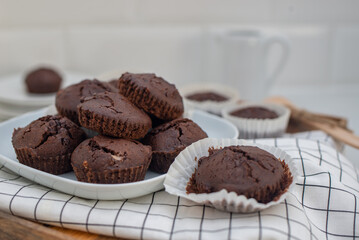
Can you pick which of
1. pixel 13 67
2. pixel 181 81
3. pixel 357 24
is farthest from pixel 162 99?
pixel 357 24

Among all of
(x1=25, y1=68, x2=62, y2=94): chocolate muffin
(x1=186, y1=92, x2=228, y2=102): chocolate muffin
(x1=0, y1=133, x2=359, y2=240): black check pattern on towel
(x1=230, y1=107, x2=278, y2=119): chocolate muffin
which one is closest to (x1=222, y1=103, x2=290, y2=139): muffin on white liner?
(x1=230, y1=107, x2=278, y2=119): chocolate muffin

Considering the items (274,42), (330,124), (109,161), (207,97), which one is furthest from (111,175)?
(274,42)

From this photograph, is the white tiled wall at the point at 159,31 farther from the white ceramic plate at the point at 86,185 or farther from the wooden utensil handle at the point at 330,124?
the white ceramic plate at the point at 86,185

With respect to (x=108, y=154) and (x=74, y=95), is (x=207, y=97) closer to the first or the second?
(x=74, y=95)

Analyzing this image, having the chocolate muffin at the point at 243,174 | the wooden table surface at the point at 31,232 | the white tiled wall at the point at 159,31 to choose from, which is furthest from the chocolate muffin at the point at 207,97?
the wooden table surface at the point at 31,232

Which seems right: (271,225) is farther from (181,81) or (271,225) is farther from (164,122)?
(181,81)

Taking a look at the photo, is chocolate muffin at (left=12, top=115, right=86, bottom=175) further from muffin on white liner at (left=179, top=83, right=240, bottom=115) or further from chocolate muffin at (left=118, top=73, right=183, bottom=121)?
muffin on white liner at (left=179, top=83, right=240, bottom=115)
